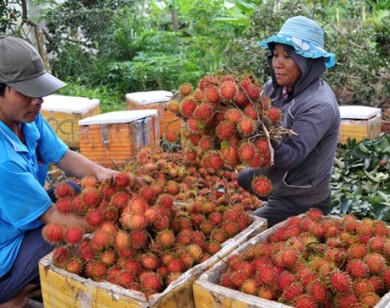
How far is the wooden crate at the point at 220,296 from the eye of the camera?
174 cm

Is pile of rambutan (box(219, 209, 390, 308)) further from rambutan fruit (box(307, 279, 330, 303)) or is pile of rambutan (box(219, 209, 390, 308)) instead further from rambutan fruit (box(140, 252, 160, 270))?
rambutan fruit (box(140, 252, 160, 270))

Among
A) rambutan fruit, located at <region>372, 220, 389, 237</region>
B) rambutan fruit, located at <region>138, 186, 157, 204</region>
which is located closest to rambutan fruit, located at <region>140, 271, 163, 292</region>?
rambutan fruit, located at <region>138, 186, 157, 204</region>

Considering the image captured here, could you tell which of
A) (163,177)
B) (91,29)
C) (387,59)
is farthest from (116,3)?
(163,177)

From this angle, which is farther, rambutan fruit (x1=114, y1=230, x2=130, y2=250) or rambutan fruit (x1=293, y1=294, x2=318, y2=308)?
rambutan fruit (x1=114, y1=230, x2=130, y2=250)

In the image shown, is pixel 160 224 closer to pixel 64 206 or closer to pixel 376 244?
pixel 64 206

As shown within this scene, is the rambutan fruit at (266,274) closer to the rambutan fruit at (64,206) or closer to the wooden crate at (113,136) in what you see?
the rambutan fruit at (64,206)

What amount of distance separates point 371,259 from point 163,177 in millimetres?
1410

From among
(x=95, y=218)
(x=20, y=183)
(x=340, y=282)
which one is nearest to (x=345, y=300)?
(x=340, y=282)

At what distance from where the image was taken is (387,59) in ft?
20.1

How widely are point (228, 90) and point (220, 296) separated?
0.86 meters

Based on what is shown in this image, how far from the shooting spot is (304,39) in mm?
2562

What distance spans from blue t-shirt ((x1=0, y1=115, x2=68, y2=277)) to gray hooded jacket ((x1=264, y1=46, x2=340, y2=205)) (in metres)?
1.14

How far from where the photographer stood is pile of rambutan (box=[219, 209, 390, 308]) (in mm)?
1751

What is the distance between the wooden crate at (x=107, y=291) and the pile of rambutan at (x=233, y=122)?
416mm
